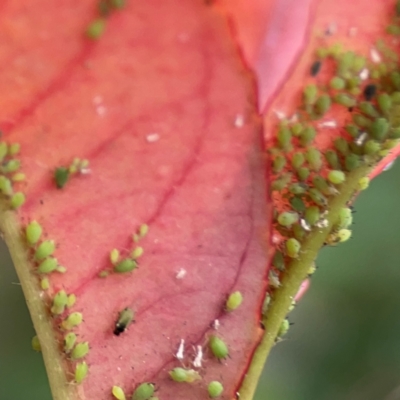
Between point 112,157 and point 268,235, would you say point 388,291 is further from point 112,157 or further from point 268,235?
point 112,157

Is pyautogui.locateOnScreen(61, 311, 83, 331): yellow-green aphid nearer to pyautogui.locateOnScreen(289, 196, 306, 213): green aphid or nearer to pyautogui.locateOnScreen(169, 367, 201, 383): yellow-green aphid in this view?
pyautogui.locateOnScreen(169, 367, 201, 383): yellow-green aphid

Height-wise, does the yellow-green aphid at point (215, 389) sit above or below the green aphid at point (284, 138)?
below

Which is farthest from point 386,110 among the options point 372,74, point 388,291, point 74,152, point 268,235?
point 388,291

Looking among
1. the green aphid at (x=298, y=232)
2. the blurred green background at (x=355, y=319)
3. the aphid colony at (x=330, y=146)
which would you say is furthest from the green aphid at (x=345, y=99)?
the blurred green background at (x=355, y=319)

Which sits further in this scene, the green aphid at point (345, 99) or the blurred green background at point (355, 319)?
the blurred green background at point (355, 319)

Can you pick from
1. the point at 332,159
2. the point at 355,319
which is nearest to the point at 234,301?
the point at 332,159

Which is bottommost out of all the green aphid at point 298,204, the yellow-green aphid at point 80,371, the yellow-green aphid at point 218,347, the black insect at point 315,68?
the yellow-green aphid at point 80,371

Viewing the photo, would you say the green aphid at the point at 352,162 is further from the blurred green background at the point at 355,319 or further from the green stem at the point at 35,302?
the blurred green background at the point at 355,319
